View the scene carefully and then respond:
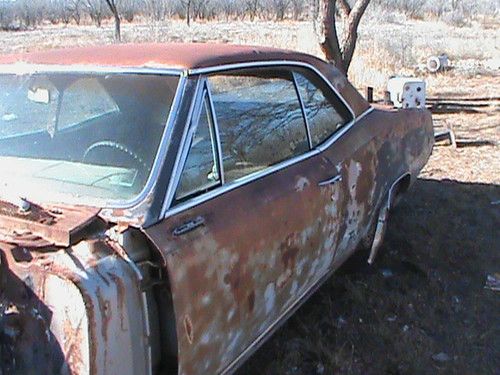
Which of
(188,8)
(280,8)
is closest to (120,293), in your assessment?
(188,8)

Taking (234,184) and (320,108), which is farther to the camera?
(320,108)

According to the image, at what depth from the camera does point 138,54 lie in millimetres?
2764

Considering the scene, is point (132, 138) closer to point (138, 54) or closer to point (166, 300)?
point (138, 54)

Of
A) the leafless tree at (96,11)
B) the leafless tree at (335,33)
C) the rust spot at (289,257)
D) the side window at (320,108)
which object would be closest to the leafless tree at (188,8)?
the leafless tree at (96,11)

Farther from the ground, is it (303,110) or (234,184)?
(303,110)

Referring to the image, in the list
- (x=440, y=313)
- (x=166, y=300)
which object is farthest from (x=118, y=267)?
(x=440, y=313)

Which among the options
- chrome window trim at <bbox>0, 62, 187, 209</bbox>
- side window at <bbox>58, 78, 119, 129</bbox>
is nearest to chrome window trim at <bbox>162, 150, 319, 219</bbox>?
chrome window trim at <bbox>0, 62, 187, 209</bbox>

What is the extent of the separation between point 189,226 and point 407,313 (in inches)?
80.3

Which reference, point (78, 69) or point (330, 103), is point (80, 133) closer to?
point (78, 69)

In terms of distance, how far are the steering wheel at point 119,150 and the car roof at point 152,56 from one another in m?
0.36

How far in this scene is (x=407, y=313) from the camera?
3752 mm

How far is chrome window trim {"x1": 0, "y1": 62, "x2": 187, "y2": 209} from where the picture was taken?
2.17 metres

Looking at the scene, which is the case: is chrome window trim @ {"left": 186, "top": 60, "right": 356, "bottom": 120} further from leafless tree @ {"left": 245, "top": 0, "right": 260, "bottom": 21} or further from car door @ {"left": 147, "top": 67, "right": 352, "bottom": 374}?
leafless tree @ {"left": 245, "top": 0, "right": 260, "bottom": 21}

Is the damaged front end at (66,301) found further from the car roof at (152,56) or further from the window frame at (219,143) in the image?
the car roof at (152,56)
